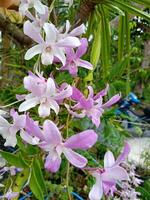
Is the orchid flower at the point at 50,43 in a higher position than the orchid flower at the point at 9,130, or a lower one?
higher

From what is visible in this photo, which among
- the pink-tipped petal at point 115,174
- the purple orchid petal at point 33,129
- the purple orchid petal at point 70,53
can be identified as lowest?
the pink-tipped petal at point 115,174

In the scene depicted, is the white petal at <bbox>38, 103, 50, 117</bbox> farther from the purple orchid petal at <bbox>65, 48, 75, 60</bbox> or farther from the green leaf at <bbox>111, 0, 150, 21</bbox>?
the green leaf at <bbox>111, 0, 150, 21</bbox>

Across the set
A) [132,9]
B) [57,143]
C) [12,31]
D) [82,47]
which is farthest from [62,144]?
[12,31]

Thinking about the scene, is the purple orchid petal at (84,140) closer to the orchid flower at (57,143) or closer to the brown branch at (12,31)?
the orchid flower at (57,143)

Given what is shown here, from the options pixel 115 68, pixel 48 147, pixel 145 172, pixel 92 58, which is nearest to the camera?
pixel 48 147

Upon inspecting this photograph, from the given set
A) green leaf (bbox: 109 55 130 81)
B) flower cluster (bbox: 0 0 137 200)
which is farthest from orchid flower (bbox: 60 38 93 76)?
green leaf (bbox: 109 55 130 81)

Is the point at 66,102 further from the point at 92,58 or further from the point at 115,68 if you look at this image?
the point at 115,68

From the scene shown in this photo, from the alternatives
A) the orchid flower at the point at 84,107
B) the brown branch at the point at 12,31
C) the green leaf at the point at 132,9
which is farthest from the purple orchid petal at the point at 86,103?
the brown branch at the point at 12,31

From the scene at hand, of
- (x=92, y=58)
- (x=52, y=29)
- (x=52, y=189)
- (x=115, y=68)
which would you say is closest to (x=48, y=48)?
(x=52, y=29)
